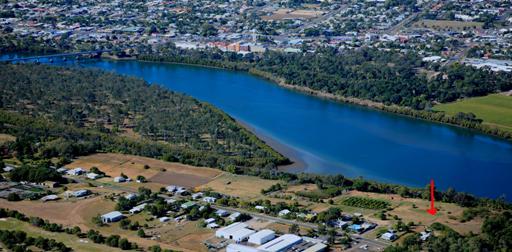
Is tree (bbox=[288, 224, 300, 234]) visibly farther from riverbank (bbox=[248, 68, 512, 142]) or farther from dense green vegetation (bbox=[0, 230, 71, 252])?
riverbank (bbox=[248, 68, 512, 142])

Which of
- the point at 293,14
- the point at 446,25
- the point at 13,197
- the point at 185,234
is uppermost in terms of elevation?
the point at 293,14

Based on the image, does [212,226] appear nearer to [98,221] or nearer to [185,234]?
[185,234]

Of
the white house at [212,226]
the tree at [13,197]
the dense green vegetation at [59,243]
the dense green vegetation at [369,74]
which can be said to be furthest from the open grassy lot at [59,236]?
A: the dense green vegetation at [369,74]

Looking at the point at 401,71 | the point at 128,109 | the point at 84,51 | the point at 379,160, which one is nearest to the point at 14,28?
the point at 84,51

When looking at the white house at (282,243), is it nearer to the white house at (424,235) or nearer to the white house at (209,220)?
the white house at (209,220)

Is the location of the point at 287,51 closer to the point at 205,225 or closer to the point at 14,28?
the point at 14,28

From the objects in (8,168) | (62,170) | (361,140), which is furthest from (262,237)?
(361,140)
